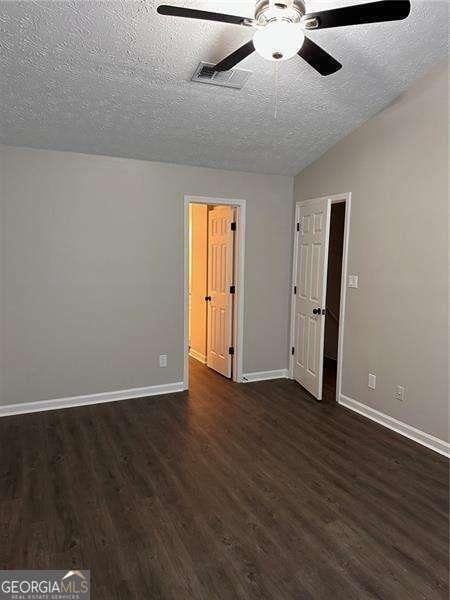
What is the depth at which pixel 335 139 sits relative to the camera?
13.0 ft

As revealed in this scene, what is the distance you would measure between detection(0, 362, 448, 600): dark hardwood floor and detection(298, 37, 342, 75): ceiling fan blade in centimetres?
258

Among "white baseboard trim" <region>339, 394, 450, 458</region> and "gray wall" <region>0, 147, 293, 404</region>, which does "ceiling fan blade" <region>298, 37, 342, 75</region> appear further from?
"white baseboard trim" <region>339, 394, 450, 458</region>

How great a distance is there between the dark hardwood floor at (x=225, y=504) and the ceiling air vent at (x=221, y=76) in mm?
2831

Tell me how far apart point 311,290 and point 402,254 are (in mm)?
1165

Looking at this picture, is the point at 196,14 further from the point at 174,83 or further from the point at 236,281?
the point at 236,281

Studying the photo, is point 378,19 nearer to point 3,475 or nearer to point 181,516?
point 181,516

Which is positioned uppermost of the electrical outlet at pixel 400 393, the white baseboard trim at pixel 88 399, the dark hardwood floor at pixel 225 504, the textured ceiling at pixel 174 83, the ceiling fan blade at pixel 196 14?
the textured ceiling at pixel 174 83

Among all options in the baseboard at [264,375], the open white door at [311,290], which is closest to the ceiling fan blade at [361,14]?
the open white door at [311,290]

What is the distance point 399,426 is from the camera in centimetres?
344

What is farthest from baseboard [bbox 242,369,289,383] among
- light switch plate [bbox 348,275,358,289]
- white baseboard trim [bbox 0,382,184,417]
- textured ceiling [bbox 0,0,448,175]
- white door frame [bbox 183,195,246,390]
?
textured ceiling [bbox 0,0,448,175]

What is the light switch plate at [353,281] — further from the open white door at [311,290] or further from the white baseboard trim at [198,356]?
the white baseboard trim at [198,356]

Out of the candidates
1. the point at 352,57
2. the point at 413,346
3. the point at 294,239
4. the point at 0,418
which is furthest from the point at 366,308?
the point at 0,418

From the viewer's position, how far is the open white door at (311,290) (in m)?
4.11

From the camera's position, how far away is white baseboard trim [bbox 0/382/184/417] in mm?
3725
